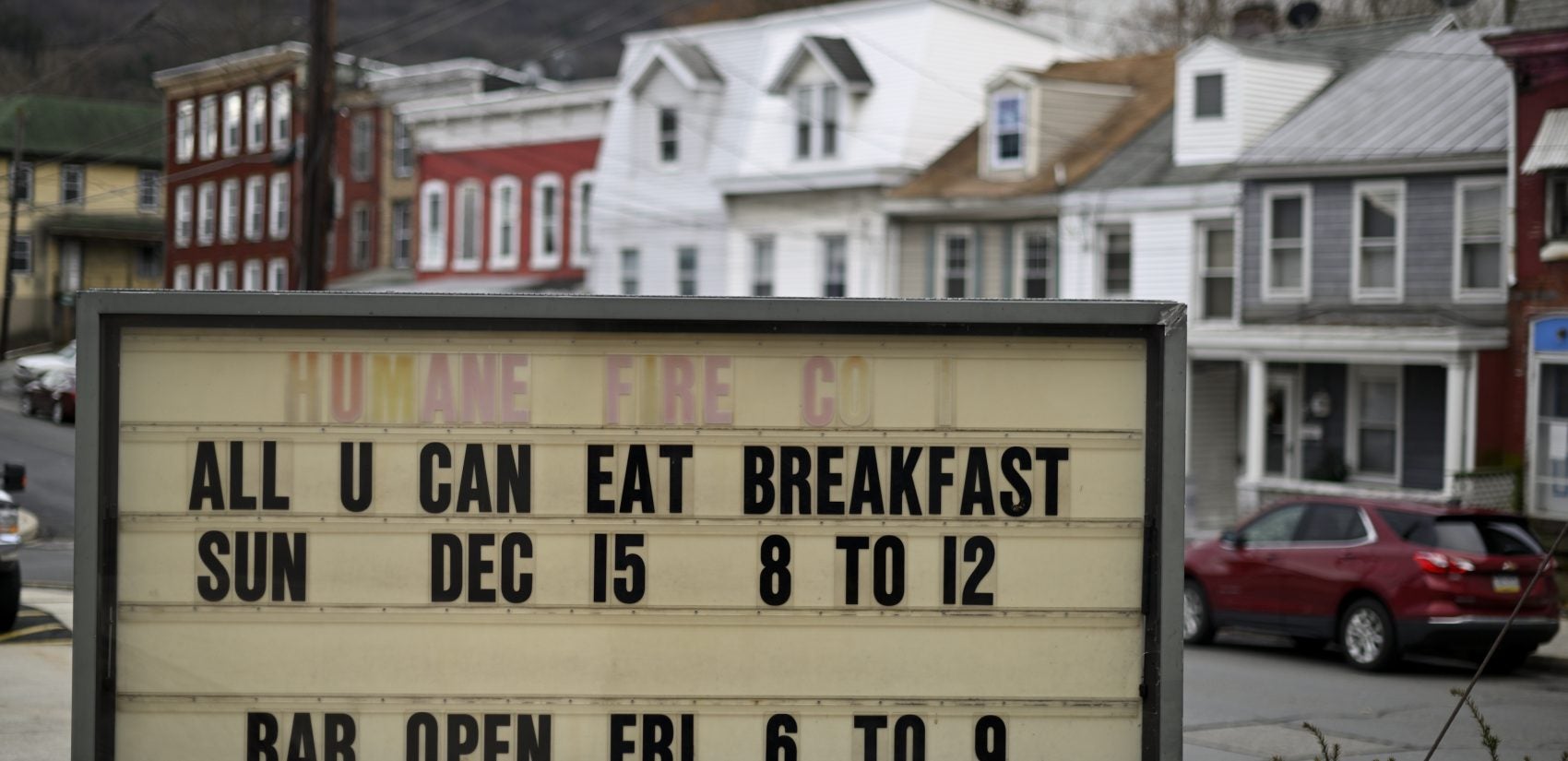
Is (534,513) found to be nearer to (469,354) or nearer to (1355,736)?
(469,354)

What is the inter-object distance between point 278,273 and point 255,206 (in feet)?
8.19

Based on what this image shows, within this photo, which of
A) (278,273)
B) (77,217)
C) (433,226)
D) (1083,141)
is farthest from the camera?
(77,217)

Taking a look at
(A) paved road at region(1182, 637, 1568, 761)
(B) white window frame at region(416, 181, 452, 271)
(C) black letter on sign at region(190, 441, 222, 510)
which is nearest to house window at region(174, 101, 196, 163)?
(B) white window frame at region(416, 181, 452, 271)

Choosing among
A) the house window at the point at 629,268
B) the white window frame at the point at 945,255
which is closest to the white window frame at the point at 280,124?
the house window at the point at 629,268

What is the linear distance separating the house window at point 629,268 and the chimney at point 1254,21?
14500mm

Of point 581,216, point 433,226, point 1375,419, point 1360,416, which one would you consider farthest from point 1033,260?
point 433,226

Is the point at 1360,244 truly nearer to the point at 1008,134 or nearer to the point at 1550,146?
the point at 1550,146

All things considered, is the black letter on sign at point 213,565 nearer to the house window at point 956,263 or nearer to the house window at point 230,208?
the house window at point 956,263

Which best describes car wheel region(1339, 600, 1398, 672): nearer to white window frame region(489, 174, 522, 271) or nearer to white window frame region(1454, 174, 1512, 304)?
white window frame region(1454, 174, 1512, 304)

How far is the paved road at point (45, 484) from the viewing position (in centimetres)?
2334

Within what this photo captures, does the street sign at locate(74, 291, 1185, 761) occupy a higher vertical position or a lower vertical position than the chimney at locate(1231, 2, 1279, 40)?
Result: lower

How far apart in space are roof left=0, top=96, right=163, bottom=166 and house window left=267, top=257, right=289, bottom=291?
677cm

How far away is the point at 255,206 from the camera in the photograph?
54.9m

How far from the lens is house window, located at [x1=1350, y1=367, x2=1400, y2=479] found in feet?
94.1
